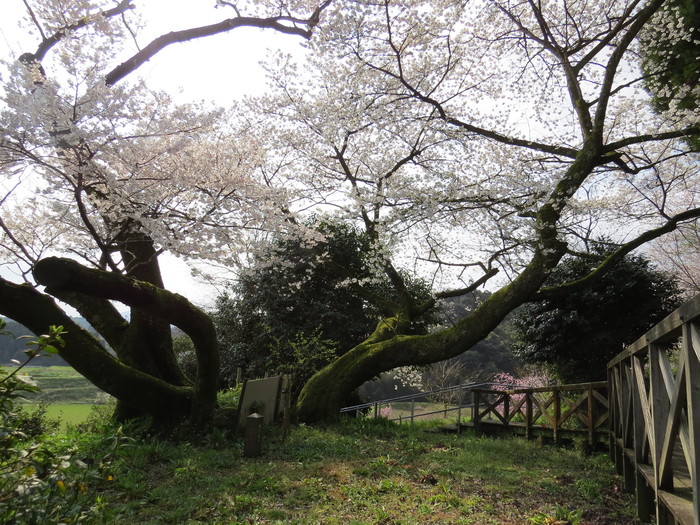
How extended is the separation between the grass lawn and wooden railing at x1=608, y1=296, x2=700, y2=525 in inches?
30.1

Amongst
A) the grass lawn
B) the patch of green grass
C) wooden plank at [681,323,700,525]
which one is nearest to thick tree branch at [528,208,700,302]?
the grass lawn

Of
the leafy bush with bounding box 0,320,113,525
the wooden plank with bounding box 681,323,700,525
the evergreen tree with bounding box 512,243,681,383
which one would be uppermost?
the evergreen tree with bounding box 512,243,681,383

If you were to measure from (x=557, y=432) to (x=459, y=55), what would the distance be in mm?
8215

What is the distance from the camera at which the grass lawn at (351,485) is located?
3.72 meters

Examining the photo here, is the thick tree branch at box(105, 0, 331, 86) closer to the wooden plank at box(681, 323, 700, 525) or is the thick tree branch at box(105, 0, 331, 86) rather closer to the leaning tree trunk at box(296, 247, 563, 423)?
the leaning tree trunk at box(296, 247, 563, 423)

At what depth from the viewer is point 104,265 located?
252 inches

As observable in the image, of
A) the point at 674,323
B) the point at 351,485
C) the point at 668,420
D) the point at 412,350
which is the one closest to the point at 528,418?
the point at 412,350

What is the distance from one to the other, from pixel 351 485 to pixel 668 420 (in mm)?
3148

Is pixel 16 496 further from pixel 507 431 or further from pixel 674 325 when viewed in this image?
pixel 507 431

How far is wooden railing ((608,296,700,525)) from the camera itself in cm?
196

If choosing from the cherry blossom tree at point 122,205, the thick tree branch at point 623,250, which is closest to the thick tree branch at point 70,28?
the cherry blossom tree at point 122,205

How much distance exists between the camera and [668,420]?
2375mm

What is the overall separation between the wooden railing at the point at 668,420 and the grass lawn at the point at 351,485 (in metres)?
0.76

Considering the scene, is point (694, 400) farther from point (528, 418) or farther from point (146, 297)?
point (528, 418)
